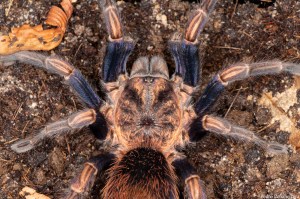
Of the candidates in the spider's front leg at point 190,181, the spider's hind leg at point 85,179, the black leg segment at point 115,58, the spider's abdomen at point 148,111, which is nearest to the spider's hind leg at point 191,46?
the spider's abdomen at point 148,111

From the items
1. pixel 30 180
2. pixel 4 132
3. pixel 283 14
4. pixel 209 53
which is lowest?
pixel 30 180

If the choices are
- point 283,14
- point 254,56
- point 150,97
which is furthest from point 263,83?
point 150,97

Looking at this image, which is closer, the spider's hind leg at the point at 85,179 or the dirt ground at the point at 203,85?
the spider's hind leg at the point at 85,179

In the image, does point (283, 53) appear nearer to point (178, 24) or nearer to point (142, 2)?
point (178, 24)

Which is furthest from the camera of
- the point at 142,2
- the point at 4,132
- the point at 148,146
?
the point at 142,2

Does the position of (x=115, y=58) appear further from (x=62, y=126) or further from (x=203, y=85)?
(x=203, y=85)

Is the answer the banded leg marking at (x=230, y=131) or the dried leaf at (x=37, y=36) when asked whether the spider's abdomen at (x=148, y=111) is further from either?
the dried leaf at (x=37, y=36)

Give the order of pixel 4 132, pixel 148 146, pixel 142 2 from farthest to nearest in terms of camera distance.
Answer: pixel 142 2 < pixel 4 132 < pixel 148 146

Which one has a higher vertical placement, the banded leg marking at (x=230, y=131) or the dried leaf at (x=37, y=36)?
the dried leaf at (x=37, y=36)
